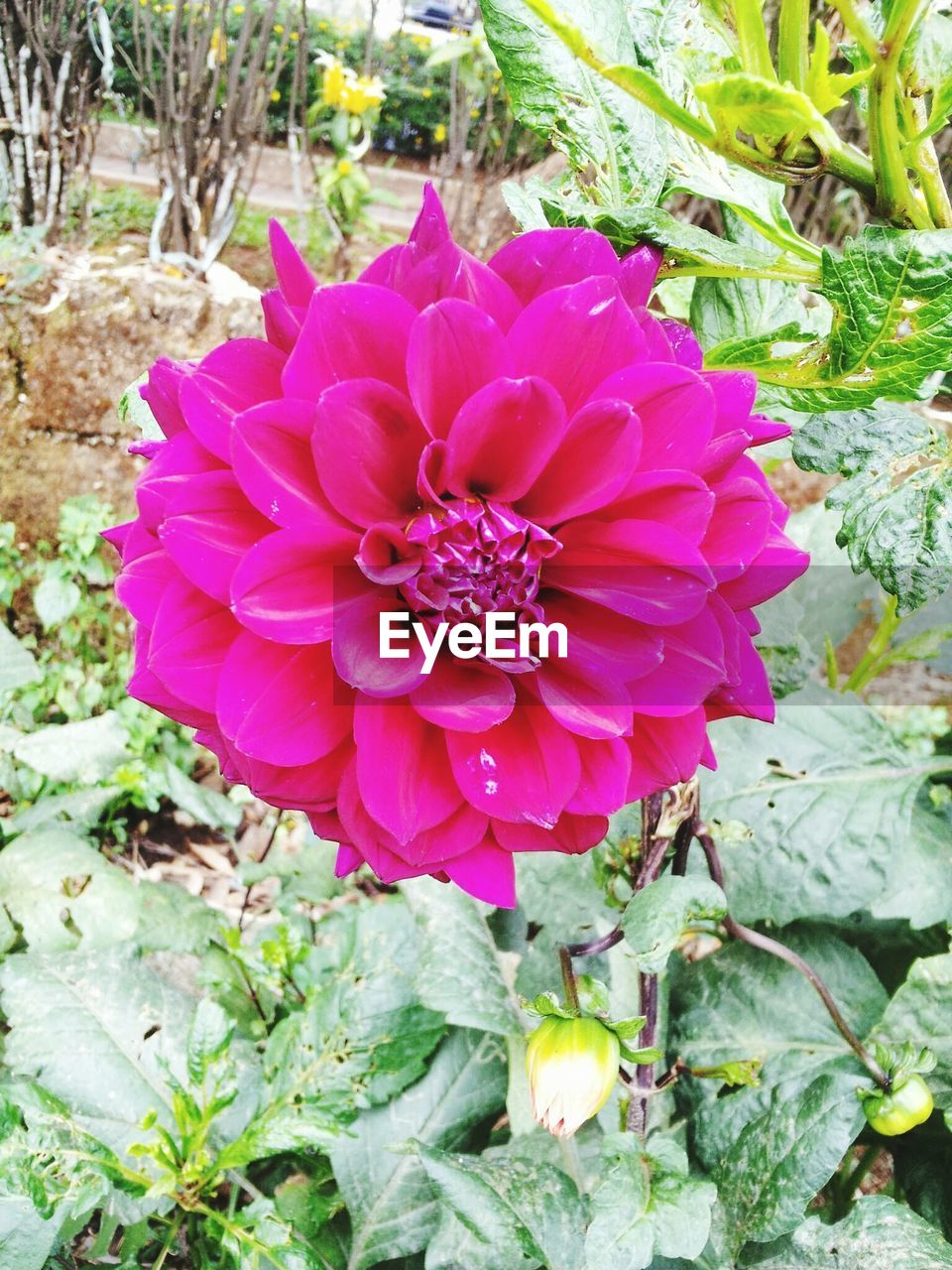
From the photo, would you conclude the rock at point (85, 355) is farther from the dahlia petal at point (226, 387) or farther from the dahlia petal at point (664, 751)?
the dahlia petal at point (664, 751)

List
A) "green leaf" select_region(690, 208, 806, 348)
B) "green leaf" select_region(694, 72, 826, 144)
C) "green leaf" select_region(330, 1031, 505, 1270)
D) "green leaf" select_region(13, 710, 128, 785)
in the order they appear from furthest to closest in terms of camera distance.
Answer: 1. "green leaf" select_region(13, 710, 128, 785)
2. "green leaf" select_region(330, 1031, 505, 1270)
3. "green leaf" select_region(690, 208, 806, 348)
4. "green leaf" select_region(694, 72, 826, 144)

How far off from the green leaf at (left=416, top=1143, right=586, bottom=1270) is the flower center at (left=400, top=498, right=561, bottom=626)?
42 centimetres

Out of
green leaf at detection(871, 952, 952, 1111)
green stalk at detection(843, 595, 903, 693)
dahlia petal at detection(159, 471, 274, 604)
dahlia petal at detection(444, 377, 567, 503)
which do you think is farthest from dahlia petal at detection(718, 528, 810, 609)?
green stalk at detection(843, 595, 903, 693)

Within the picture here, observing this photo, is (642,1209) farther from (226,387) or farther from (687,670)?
(226,387)

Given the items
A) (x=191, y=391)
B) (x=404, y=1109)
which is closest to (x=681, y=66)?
(x=191, y=391)

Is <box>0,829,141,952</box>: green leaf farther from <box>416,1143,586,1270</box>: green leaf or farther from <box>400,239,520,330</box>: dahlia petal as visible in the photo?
<box>400,239,520,330</box>: dahlia petal

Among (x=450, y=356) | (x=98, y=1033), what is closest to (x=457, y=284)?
(x=450, y=356)

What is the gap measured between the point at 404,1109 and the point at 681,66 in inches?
32.1

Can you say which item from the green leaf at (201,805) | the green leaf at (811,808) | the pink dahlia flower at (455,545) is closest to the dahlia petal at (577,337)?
the pink dahlia flower at (455,545)

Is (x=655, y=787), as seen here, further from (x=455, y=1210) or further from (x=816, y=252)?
(x=455, y=1210)

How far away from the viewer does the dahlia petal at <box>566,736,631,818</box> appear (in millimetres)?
395

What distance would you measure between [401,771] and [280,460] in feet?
0.45

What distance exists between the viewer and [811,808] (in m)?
0.77

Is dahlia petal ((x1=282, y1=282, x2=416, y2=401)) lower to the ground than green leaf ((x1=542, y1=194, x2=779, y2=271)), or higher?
lower
